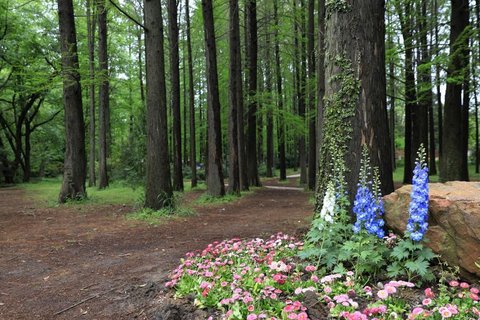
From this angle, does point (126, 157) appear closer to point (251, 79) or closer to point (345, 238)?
point (251, 79)

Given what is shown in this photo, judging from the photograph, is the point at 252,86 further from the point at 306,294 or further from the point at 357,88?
the point at 306,294

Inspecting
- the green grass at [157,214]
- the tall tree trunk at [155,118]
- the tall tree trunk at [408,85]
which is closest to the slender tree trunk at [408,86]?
the tall tree trunk at [408,85]

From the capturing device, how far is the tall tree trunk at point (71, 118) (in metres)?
10.9

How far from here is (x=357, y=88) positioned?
403cm

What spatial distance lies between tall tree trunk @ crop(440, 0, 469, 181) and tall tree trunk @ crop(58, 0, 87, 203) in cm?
1068

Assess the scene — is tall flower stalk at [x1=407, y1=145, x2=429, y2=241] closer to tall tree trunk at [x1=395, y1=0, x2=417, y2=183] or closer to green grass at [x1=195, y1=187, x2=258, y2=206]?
green grass at [x1=195, y1=187, x2=258, y2=206]

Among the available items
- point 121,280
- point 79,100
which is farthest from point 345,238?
point 79,100

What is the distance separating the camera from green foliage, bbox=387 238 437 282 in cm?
279

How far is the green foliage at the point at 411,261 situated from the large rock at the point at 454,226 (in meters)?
0.18

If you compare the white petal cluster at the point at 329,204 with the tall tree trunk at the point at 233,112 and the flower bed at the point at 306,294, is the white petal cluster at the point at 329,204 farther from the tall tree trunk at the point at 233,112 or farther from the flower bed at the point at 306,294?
the tall tree trunk at the point at 233,112

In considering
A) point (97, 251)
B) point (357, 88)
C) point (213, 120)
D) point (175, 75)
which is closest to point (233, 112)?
point (213, 120)

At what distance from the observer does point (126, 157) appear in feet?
46.1

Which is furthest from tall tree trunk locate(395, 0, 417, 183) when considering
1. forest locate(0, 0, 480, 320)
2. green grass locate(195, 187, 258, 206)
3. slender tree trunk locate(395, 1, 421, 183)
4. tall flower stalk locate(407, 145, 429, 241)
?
tall flower stalk locate(407, 145, 429, 241)

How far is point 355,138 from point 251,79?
1338 cm
